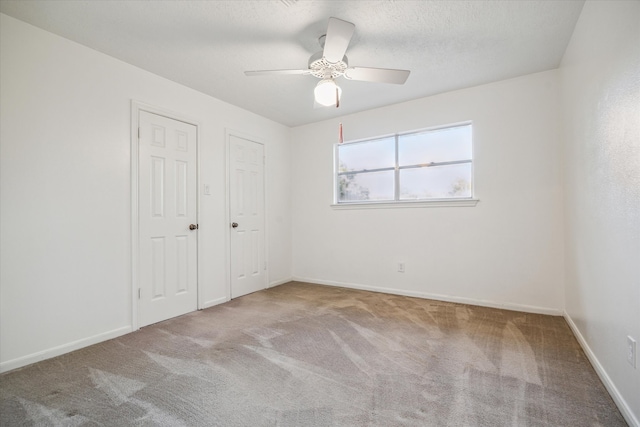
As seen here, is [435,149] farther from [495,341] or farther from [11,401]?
[11,401]

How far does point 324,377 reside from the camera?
188cm

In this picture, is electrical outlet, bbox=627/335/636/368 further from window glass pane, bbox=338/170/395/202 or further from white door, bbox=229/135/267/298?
white door, bbox=229/135/267/298

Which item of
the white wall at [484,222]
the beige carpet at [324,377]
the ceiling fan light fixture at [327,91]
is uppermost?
the ceiling fan light fixture at [327,91]

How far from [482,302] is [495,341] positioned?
101 cm

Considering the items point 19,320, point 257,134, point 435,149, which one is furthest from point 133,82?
point 435,149

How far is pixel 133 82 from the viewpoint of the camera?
2.73 meters

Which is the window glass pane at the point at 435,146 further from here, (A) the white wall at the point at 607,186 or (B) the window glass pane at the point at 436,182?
(A) the white wall at the point at 607,186

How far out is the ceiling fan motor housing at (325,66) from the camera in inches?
89.1

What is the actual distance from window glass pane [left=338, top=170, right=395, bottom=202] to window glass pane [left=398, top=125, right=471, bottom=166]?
32cm

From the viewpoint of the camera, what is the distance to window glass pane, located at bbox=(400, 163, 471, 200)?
11.3ft

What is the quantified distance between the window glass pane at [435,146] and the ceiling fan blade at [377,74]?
4.85 ft

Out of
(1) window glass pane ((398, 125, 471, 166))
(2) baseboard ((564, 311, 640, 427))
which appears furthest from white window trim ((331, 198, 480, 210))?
(2) baseboard ((564, 311, 640, 427))

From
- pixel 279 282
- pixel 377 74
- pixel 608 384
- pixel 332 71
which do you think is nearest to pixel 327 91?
pixel 332 71

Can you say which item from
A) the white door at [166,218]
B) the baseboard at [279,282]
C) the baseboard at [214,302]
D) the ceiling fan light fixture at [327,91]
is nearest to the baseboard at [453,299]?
the baseboard at [279,282]
